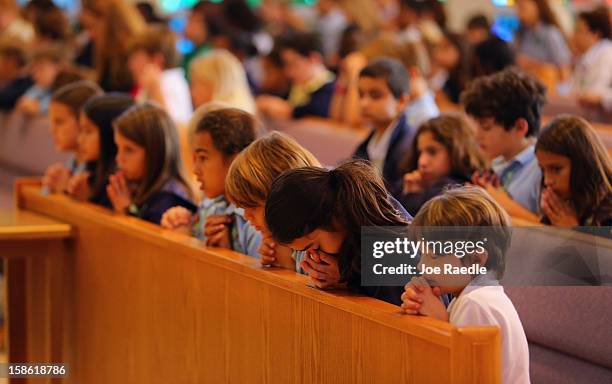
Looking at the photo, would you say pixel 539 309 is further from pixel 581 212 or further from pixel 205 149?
pixel 205 149

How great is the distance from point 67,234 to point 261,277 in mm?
1515

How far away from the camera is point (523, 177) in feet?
13.8

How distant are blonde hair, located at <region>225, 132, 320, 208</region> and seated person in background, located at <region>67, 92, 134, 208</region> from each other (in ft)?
5.12

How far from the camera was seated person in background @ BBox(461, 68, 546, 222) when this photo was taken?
4.25 meters

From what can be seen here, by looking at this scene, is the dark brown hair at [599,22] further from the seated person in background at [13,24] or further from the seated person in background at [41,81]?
the seated person in background at [13,24]

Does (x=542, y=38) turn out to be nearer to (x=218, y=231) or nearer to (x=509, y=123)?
(x=509, y=123)

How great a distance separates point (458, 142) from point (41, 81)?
521cm

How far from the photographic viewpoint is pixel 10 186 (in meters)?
8.16

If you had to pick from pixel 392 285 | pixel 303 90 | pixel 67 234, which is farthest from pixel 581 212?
pixel 303 90

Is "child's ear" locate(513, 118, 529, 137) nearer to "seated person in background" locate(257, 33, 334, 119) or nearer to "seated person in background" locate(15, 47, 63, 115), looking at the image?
"seated person in background" locate(257, 33, 334, 119)

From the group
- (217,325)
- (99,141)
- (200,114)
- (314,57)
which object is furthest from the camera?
(314,57)

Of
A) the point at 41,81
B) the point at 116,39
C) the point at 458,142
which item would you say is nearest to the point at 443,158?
the point at 458,142

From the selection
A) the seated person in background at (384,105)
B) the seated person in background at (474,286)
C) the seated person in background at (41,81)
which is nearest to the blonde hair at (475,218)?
the seated person in background at (474,286)

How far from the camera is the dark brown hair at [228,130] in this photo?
372 centimetres
